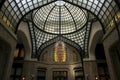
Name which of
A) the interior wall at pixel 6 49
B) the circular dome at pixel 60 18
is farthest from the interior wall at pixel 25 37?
the interior wall at pixel 6 49

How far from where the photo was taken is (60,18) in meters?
35.2

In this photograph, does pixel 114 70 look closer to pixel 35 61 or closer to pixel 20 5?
pixel 20 5

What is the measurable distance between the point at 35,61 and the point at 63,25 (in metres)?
12.8

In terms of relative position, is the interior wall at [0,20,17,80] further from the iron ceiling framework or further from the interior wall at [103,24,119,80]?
the interior wall at [103,24,119,80]

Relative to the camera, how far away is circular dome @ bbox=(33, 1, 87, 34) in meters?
32.5

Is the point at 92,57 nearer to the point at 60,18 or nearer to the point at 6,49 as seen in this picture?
the point at 60,18

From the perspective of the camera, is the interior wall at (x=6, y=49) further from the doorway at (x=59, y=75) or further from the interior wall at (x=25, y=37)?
the doorway at (x=59, y=75)

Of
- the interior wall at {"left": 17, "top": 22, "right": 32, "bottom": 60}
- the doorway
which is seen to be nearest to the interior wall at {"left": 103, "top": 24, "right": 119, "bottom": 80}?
the interior wall at {"left": 17, "top": 22, "right": 32, "bottom": 60}

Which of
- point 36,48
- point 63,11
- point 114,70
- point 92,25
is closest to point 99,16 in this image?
point 92,25

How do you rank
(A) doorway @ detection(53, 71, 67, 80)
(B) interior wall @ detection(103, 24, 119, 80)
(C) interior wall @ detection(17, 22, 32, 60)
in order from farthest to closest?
(A) doorway @ detection(53, 71, 67, 80), (C) interior wall @ detection(17, 22, 32, 60), (B) interior wall @ detection(103, 24, 119, 80)

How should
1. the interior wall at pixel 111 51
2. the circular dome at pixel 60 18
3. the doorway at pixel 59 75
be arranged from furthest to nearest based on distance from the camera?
the doorway at pixel 59 75
the circular dome at pixel 60 18
the interior wall at pixel 111 51

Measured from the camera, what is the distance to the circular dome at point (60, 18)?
107ft

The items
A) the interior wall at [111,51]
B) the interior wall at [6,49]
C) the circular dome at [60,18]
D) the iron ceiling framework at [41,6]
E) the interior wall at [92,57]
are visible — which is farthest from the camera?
the circular dome at [60,18]

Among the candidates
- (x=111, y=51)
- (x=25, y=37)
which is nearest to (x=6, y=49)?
(x=25, y=37)
